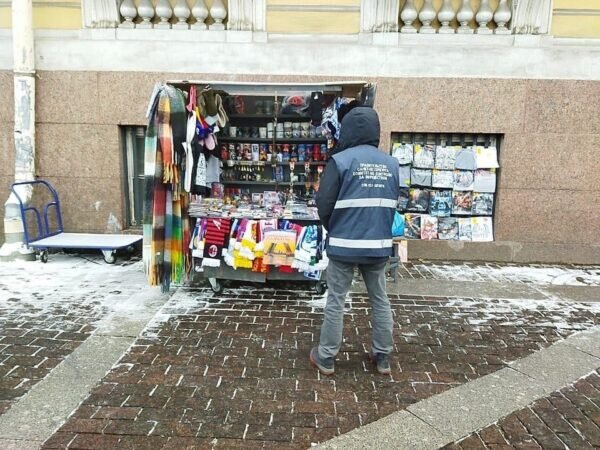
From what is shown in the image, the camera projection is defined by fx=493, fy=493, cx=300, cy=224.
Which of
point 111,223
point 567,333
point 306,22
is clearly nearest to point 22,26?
point 111,223

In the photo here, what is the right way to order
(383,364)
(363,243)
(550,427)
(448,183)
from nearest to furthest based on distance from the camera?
(550,427) → (363,243) → (383,364) → (448,183)

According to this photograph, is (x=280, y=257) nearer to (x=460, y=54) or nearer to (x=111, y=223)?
(x=111, y=223)

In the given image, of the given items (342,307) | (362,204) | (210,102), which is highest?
(210,102)

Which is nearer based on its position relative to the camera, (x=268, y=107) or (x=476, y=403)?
(x=476, y=403)

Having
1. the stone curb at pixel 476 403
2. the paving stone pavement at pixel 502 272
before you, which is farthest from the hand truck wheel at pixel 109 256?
the stone curb at pixel 476 403

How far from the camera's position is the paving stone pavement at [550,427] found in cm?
287

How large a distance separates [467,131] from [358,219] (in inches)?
169

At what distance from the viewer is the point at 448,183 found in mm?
7395

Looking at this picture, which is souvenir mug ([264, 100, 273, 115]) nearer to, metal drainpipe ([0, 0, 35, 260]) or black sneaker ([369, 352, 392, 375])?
metal drainpipe ([0, 0, 35, 260])

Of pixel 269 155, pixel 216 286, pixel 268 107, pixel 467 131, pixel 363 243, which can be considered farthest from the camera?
pixel 467 131

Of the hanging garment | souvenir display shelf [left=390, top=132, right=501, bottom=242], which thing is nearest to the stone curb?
the hanging garment

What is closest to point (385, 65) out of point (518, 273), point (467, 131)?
point (467, 131)

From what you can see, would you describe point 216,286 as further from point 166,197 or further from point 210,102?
point 210,102

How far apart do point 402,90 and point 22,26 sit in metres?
5.30
